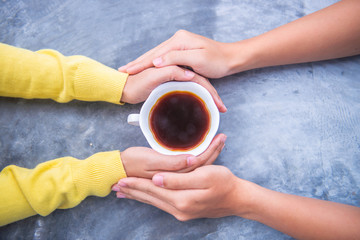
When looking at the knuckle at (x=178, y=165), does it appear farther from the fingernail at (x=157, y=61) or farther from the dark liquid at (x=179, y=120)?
the fingernail at (x=157, y=61)

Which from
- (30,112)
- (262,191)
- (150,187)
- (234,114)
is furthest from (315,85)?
(30,112)

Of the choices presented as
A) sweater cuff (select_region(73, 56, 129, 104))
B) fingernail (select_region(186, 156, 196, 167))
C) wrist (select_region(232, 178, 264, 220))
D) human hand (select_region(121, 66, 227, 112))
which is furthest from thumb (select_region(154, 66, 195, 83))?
wrist (select_region(232, 178, 264, 220))

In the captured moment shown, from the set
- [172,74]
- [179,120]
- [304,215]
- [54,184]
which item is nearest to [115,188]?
[54,184]

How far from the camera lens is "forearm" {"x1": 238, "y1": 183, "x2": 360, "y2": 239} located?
661 mm

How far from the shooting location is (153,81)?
29.6 inches

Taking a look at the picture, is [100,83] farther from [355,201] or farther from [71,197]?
[355,201]

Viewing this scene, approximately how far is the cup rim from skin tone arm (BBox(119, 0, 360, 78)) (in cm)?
8

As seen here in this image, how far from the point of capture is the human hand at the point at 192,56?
76 cm

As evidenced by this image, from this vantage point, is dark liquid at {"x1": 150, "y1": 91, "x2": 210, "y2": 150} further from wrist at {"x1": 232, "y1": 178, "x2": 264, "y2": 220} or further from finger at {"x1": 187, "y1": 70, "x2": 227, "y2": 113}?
wrist at {"x1": 232, "y1": 178, "x2": 264, "y2": 220}

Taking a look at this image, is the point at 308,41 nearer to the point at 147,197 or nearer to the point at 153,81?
the point at 153,81

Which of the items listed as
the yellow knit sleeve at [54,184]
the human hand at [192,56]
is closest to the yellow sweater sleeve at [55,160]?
the yellow knit sleeve at [54,184]

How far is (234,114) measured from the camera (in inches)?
34.1

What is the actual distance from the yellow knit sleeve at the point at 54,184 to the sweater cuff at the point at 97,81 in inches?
7.7

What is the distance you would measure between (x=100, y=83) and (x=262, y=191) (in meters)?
0.60
